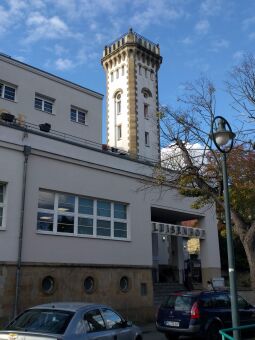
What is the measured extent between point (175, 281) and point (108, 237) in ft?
30.9

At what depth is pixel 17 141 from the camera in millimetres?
16938

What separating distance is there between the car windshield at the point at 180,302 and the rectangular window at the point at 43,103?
49.6ft

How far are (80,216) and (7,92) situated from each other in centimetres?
986

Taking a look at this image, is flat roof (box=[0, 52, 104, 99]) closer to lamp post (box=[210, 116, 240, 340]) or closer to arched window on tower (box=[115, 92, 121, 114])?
lamp post (box=[210, 116, 240, 340])

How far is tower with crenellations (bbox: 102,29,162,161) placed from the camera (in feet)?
153

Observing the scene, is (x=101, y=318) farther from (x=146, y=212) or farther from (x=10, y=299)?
(x=146, y=212)

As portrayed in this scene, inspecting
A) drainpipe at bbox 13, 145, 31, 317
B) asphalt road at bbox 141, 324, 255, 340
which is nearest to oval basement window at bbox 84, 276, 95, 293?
asphalt road at bbox 141, 324, 255, 340

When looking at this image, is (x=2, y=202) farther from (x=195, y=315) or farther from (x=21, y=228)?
(x=195, y=315)

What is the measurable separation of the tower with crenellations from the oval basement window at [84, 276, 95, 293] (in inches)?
1082

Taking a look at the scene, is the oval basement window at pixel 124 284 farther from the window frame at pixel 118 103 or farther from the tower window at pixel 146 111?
the window frame at pixel 118 103

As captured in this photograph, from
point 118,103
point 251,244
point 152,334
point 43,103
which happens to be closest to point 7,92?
point 43,103

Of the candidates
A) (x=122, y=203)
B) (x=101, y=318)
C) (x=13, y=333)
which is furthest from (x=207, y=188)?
(x=13, y=333)

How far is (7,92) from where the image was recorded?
24.8 m

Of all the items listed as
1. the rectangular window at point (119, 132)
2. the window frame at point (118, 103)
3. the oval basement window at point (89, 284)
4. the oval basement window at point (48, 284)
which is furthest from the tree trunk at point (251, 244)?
the window frame at point (118, 103)
